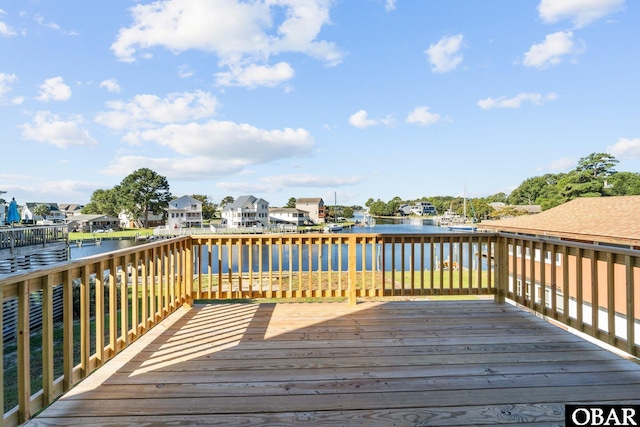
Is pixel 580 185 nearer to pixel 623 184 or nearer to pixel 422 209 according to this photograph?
pixel 623 184

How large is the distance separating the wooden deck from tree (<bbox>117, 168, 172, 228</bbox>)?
172 ft

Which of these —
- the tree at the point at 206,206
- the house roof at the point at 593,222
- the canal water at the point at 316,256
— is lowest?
the canal water at the point at 316,256

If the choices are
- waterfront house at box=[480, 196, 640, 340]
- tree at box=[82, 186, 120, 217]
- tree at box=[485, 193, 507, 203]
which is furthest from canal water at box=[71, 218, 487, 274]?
tree at box=[485, 193, 507, 203]

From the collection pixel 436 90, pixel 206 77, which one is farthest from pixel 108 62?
pixel 436 90

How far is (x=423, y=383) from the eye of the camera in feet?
6.33

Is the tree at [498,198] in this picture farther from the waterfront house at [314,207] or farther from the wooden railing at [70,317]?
the wooden railing at [70,317]

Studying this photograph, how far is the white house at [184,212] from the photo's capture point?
47188 mm

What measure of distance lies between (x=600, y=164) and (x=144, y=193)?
180ft

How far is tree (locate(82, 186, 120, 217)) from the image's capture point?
176ft

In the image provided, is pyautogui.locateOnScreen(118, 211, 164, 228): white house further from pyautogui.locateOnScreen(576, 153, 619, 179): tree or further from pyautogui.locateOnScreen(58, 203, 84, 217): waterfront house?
pyautogui.locateOnScreen(576, 153, 619, 179): tree

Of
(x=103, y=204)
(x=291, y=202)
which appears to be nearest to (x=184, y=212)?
(x=103, y=204)

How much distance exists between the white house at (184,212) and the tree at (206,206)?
21.6 feet

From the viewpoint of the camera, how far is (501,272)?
3863mm

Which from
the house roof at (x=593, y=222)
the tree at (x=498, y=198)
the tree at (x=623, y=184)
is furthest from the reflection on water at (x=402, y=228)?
the house roof at (x=593, y=222)
